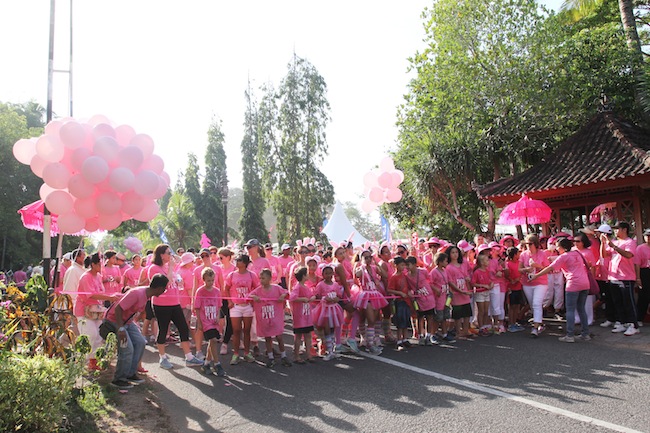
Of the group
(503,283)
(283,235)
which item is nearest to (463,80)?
(503,283)

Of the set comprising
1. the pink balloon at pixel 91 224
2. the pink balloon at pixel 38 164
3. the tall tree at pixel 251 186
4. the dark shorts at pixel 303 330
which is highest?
the tall tree at pixel 251 186

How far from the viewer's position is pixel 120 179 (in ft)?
20.1

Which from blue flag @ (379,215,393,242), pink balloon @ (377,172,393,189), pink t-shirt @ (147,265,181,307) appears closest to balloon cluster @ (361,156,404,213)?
pink balloon @ (377,172,393,189)

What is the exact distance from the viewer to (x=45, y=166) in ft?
20.3

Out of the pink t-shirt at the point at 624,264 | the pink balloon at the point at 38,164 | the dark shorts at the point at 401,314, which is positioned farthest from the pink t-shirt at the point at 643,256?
the pink balloon at the point at 38,164

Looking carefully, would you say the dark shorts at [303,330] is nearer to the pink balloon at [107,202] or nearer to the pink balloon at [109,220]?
the pink balloon at [109,220]

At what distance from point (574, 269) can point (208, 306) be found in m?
6.01

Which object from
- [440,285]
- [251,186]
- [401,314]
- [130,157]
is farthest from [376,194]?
[251,186]

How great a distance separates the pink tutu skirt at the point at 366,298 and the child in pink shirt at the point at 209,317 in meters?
2.30

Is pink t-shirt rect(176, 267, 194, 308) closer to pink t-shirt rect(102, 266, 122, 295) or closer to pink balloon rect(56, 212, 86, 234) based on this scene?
pink t-shirt rect(102, 266, 122, 295)

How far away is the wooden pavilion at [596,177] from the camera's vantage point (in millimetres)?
11892

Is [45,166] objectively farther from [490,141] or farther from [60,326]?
[490,141]

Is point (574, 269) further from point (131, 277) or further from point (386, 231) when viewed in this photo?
point (386, 231)

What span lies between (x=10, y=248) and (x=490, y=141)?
1094 inches
